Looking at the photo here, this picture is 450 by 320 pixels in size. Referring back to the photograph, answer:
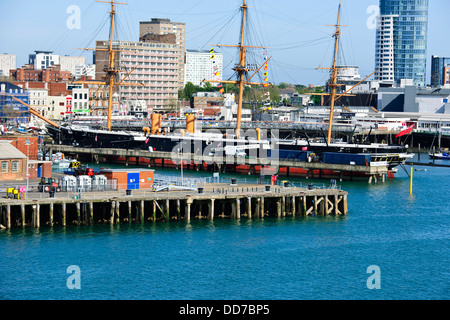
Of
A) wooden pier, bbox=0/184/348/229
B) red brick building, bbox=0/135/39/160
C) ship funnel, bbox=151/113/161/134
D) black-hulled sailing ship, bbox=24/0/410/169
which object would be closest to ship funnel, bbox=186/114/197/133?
black-hulled sailing ship, bbox=24/0/410/169

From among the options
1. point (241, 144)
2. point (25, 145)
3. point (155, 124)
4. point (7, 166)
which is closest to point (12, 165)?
point (7, 166)

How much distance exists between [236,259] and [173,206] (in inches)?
493

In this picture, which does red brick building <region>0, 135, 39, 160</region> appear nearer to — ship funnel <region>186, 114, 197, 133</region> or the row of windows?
the row of windows

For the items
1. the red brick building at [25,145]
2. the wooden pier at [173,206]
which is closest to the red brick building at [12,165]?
the red brick building at [25,145]

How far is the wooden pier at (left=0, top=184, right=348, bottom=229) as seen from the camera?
5456 centimetres

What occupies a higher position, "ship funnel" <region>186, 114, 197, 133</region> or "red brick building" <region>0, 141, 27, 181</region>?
"ship funnel" <region>186, 114, 197, 133</region>

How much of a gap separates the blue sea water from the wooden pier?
3.88ft

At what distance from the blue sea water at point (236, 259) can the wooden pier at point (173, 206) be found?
3.88 ft

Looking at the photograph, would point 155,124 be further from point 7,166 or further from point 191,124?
point 7,166

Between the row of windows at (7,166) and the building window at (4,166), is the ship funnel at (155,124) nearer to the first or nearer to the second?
the row of windows at (7,166)

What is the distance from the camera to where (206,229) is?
56562mm

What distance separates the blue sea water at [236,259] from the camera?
4194cm
